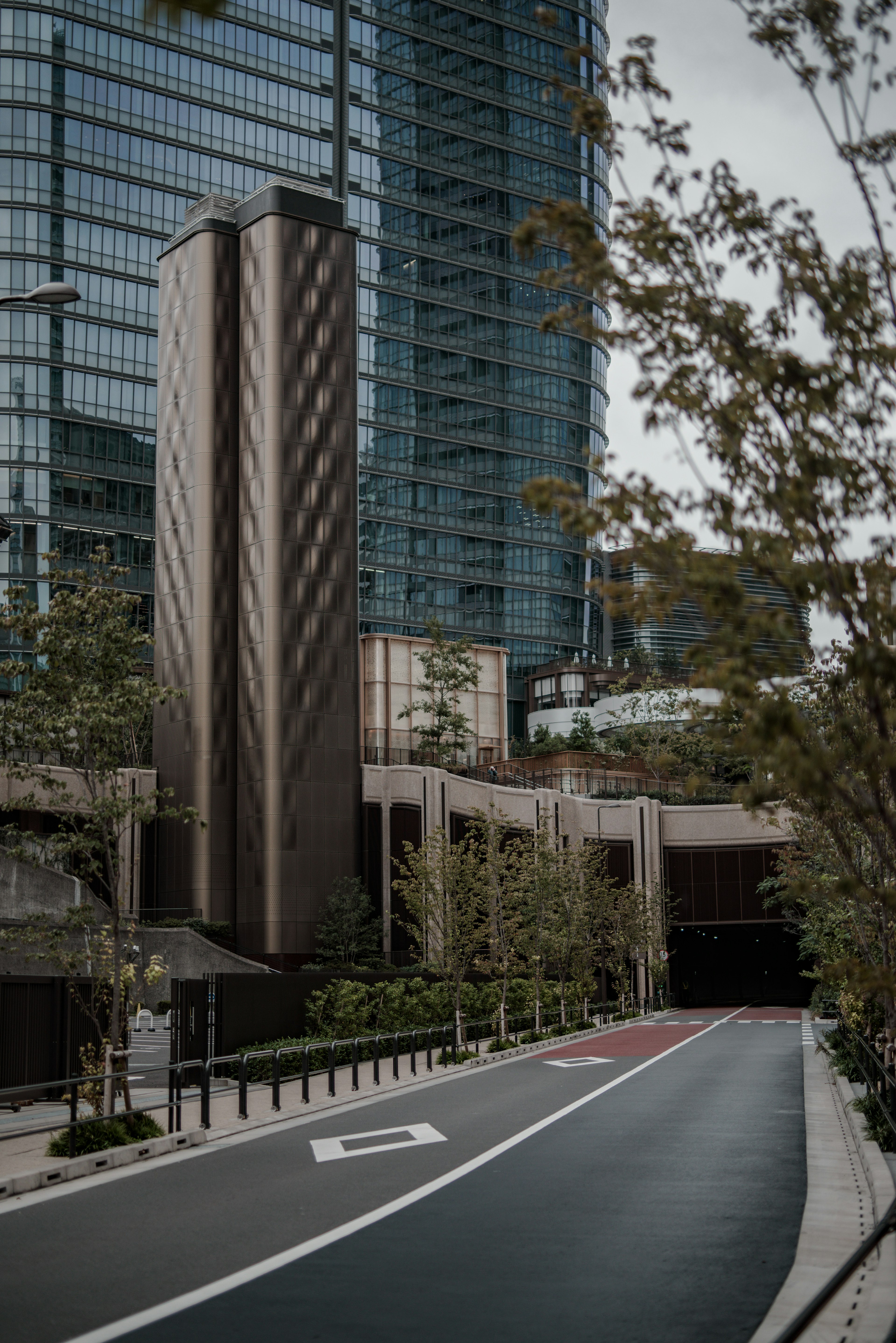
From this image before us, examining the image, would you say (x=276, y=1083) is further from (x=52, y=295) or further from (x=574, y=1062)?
(x=574, y=1062)

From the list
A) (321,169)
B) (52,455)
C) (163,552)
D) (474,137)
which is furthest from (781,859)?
(474,137)

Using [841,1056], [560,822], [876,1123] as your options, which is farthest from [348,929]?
[876,1123]

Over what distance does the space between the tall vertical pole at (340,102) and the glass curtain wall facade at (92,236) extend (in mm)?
11173

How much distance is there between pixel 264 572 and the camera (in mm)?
52281

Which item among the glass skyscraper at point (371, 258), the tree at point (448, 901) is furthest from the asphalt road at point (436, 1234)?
the glass skyscraper at point (371, 258)

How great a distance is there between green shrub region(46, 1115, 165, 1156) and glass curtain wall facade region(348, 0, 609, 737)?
9050 centimetres

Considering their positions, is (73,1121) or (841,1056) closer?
(73,1121)

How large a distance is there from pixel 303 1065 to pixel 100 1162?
6240 mm

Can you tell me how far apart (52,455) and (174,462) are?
33.1 metres

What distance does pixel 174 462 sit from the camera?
182 ft

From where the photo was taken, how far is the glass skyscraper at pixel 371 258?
86.3 metres

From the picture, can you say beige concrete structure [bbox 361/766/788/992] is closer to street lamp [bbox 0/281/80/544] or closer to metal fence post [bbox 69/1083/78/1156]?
metal fence post [bbox 69/1083/78/1156]

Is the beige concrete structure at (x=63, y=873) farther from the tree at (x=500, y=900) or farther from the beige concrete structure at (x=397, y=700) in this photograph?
the beige concrete structure at (x=397, y=700)

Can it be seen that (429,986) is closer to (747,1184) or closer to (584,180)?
(747,1184)
